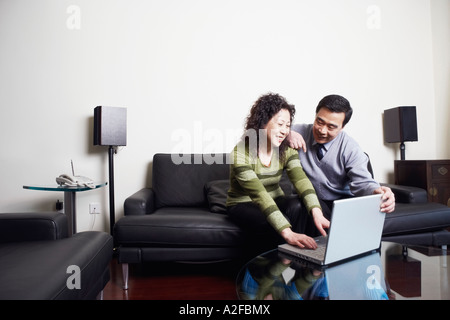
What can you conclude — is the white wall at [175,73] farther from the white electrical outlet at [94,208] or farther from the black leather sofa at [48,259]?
the black leather sofa at [48,259]

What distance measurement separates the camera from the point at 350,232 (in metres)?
1.02

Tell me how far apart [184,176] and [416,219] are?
1.60 m

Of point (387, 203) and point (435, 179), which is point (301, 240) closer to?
point (387, 203)

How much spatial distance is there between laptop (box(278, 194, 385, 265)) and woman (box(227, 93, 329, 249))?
323mm

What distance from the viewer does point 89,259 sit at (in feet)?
3.94

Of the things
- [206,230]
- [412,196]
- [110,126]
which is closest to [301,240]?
[206,230]

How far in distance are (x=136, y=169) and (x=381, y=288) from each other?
6.99 ft

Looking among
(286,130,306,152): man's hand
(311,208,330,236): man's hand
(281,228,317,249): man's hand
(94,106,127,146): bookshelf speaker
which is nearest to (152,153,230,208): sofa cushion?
(94,106,127,146): bookshelf speaker

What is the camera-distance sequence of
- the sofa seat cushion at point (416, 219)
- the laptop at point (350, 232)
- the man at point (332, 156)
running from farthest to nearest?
the sofa seat cushion at point (416, 219) → the man at point (332, 156) → the laptop at point (350, 232)

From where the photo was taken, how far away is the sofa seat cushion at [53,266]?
0.88 metres

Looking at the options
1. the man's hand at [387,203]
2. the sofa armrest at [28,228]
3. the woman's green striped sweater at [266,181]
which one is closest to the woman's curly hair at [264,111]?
the woman's green striped sweater at [266,181]

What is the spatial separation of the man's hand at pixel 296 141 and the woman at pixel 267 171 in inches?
1.0
